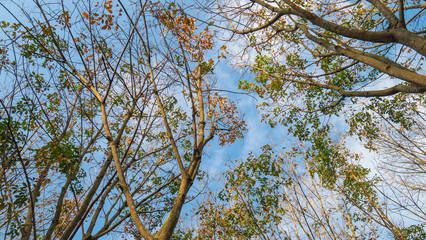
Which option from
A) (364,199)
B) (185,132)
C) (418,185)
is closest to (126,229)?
(185,132)

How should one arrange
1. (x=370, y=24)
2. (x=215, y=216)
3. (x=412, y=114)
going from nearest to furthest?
(x=370, y=24), (x=412, y=114), (x=215, y=216)

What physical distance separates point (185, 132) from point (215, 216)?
3.96 m

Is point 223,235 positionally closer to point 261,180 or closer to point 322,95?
point 261,180

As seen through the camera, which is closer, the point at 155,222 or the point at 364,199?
the point at 155,222

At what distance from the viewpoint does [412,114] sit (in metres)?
7.27

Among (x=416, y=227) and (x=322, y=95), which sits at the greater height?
(x=322, y=95)

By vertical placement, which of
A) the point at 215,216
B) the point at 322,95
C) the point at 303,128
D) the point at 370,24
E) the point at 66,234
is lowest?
the point at 66,234

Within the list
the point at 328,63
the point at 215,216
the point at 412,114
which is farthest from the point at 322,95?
the point at 215,216

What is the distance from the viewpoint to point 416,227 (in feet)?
26.7

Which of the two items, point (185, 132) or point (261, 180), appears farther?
A: point (261, 180)

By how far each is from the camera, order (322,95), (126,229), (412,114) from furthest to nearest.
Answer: (412,114), (126,229), (322,95)

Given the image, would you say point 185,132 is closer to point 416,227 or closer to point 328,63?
point 328,63

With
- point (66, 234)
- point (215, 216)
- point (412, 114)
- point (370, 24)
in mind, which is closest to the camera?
point (66, 234)

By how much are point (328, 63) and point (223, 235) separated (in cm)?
683
